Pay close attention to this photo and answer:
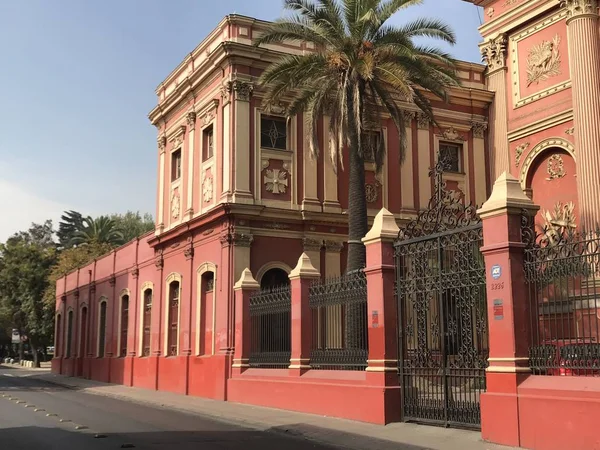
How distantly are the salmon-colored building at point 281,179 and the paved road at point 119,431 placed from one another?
2.40 metres

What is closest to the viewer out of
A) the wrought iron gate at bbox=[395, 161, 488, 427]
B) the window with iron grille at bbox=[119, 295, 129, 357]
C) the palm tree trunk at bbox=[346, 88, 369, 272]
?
the wrought iron gate at bbox=[395, 161, 488, 427]

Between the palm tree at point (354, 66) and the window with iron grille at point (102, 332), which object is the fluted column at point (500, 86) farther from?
the window with iron grille at point (102, 332)

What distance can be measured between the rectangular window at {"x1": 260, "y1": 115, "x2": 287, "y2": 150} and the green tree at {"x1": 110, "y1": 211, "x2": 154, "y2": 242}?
5165 cm

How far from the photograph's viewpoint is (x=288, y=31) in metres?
19.8

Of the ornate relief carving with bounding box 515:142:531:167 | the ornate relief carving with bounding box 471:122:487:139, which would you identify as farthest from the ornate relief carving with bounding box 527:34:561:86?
the ornate relief carving with bounding box 471:122:487:139

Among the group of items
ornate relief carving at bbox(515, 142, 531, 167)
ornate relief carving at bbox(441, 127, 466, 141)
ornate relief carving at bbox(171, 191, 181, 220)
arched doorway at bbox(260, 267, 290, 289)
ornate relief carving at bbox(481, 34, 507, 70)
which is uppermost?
ornate relief carving at bbox(441, 127, 466, 141)

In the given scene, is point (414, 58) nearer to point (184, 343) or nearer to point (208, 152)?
point (208, 152)

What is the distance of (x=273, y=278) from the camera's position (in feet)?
77.0

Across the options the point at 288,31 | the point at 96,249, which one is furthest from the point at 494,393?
the point at 96,249

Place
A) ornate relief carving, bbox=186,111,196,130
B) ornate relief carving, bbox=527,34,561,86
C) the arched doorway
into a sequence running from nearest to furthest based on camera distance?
ornate relief carving, bbox=527,34,561,86
the arched doorway
ornate relief carving, bbox=186,111,196,130

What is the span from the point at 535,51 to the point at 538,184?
3250 millimetres

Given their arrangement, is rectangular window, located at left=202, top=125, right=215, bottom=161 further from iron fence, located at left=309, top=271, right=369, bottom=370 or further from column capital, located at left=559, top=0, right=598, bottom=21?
column capital, located at left=559, top=0, right=598, bottom=21

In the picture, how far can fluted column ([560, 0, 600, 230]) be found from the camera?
15203 millimetres

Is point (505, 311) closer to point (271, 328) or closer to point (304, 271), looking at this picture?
point (304, 271)
